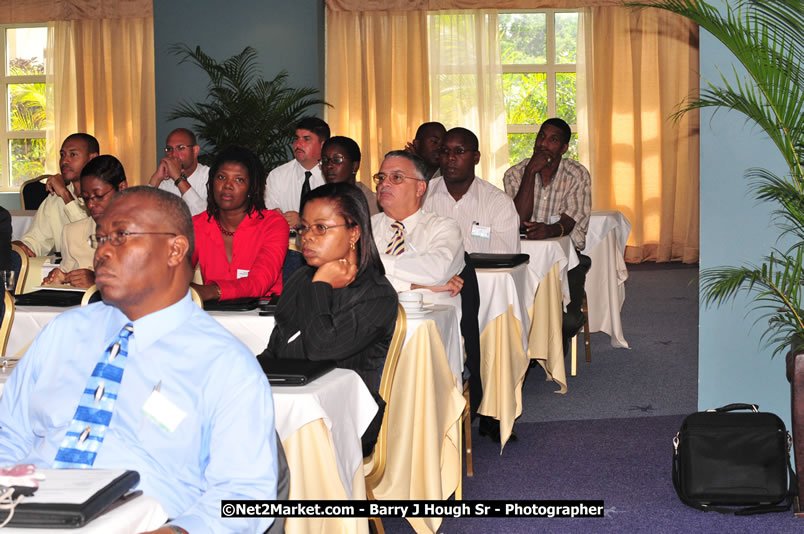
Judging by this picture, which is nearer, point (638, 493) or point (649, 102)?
point (638, 493)

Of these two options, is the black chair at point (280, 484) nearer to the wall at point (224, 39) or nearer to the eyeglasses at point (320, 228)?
the eyeglasses at point (320, 228)

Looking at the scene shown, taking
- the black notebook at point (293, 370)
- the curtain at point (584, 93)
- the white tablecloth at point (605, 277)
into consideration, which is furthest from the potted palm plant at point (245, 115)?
the black notebook at point (293, 370)

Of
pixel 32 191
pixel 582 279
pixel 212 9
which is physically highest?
pixel 212 9

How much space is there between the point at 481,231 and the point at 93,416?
3975 mm

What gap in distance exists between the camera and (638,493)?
382cm

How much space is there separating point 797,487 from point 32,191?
7.82 metres

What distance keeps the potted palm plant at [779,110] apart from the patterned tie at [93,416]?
2.49m

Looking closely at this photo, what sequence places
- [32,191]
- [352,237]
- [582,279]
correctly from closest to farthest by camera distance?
[352,237] → [582,279] → [32,191]

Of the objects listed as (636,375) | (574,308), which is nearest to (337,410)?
(574,308)

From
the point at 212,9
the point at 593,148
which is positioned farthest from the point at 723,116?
the point at 593,148

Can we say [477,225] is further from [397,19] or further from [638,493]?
[397,19]

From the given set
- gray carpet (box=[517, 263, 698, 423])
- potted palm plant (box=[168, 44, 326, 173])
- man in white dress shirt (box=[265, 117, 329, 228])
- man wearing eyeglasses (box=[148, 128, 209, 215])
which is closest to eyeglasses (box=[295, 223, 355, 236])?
gray carpet (box=[517, 263, 698, 423])

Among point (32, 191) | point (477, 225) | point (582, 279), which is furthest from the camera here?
point (32, 191)

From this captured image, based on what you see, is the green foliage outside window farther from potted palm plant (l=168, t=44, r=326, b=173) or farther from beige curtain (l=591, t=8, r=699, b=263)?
beige curtain (l=591, t=8, r=699, b=263)
